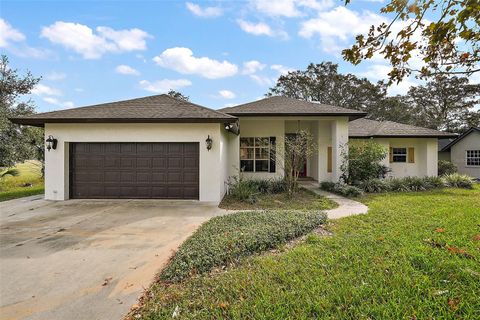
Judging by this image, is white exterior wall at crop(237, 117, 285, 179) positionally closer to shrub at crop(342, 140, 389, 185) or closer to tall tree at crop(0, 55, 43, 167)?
shrub at crop(342, 140, 389, 185)

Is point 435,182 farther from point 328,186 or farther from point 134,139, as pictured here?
point 134,139

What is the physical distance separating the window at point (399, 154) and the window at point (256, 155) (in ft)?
26.7

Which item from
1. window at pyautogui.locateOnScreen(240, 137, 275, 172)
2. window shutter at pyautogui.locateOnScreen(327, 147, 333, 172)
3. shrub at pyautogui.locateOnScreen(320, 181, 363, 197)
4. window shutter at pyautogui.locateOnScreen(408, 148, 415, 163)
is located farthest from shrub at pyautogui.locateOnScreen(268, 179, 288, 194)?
window shutter at pyautogui.locateOnScreen(408, 148, 415, 163)

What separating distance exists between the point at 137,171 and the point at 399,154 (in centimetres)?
1476

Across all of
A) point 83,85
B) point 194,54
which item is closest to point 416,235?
point 194,54

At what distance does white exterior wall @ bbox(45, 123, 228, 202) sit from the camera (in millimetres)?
8734

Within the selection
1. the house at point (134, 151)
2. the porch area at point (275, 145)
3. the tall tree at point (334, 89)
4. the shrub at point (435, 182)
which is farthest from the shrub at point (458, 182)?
the tall tree at point (334, 89)

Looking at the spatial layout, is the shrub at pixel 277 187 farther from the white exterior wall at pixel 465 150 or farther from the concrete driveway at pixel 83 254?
the white exterior wall at pixel 465 150

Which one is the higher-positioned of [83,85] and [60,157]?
[83,85]

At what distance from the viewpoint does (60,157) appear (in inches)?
350

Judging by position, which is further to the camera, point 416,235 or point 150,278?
point 416,235

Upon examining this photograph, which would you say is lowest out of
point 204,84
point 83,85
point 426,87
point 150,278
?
point 150,278

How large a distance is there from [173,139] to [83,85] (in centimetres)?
833

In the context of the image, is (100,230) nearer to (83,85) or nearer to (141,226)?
(141,226)
